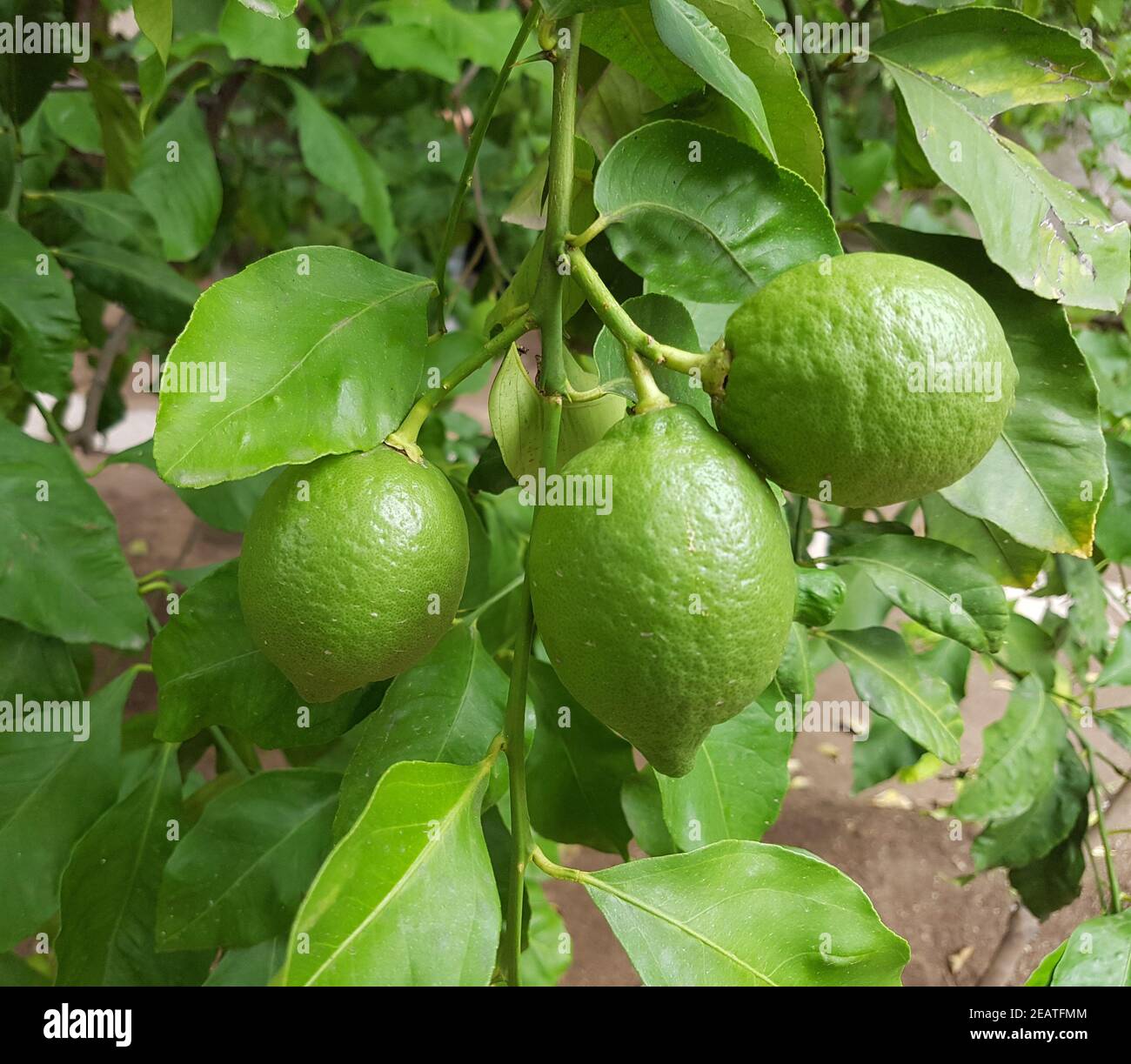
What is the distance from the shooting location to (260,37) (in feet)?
3.69

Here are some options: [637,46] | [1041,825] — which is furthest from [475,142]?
[1041,825]

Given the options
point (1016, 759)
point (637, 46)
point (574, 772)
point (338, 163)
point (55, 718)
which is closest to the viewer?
point (637, 46)

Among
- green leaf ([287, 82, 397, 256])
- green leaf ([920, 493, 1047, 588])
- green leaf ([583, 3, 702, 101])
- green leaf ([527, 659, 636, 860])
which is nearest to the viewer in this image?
green leaf ([583, 3, 702, 101])

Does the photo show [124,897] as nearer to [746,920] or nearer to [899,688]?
[746,920]

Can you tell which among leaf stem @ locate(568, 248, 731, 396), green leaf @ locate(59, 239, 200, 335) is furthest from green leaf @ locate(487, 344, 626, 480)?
green leaf @ locate(59, 239, 200, 335)

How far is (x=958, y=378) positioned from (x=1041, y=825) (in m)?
0.88

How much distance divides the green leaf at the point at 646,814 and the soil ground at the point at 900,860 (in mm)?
643

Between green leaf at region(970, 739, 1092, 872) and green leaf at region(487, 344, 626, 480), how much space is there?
80 cm

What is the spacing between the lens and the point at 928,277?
43cm

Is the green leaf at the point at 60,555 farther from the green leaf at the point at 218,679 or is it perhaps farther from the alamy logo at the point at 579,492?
the alamy logo at the point at 579,492

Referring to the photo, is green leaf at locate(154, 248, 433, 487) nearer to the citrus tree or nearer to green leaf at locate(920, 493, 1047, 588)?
the citrus tree

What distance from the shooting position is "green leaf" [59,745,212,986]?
0.77 m

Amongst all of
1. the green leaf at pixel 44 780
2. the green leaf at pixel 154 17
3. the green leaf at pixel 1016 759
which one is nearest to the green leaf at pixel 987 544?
the green leaf at pixel 1016 759

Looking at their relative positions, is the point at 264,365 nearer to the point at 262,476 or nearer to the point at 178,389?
the point at 178,389
